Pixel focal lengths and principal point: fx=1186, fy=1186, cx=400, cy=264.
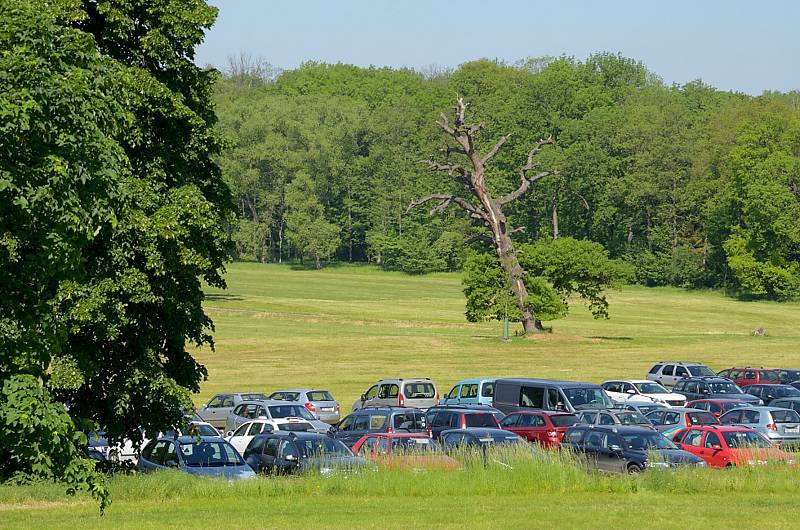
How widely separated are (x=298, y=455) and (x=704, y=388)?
23585 millimetres

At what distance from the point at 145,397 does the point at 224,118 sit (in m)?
127

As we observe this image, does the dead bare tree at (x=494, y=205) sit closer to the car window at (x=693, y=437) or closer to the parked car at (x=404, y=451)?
the car window at (x=693, y=437)

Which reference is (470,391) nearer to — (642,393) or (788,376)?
(642,393)

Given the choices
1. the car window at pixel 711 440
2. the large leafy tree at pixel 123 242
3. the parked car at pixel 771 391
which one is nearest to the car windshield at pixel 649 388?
the parked car at pixel 771 391

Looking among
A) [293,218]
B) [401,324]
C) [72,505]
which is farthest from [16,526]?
[293,218]

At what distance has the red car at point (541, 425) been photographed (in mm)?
29828

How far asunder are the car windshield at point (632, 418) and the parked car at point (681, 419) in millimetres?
391

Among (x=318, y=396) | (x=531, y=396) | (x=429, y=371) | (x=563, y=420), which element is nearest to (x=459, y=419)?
(x=563, y=420)

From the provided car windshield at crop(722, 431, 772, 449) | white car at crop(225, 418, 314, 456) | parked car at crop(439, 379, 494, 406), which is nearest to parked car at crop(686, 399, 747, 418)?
parked car at crop(439, 379, 494, 406)

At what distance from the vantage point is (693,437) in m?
27.7

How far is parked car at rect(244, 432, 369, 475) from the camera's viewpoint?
2355 centimetres

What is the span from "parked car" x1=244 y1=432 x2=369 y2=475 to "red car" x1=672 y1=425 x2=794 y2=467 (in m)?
8.31

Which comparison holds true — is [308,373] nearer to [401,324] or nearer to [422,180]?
[401,324]

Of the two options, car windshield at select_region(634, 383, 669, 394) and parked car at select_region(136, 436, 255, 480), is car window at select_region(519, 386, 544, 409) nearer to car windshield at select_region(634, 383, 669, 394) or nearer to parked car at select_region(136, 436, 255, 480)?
car windshield at select_region(634, 383, 669, 394)
